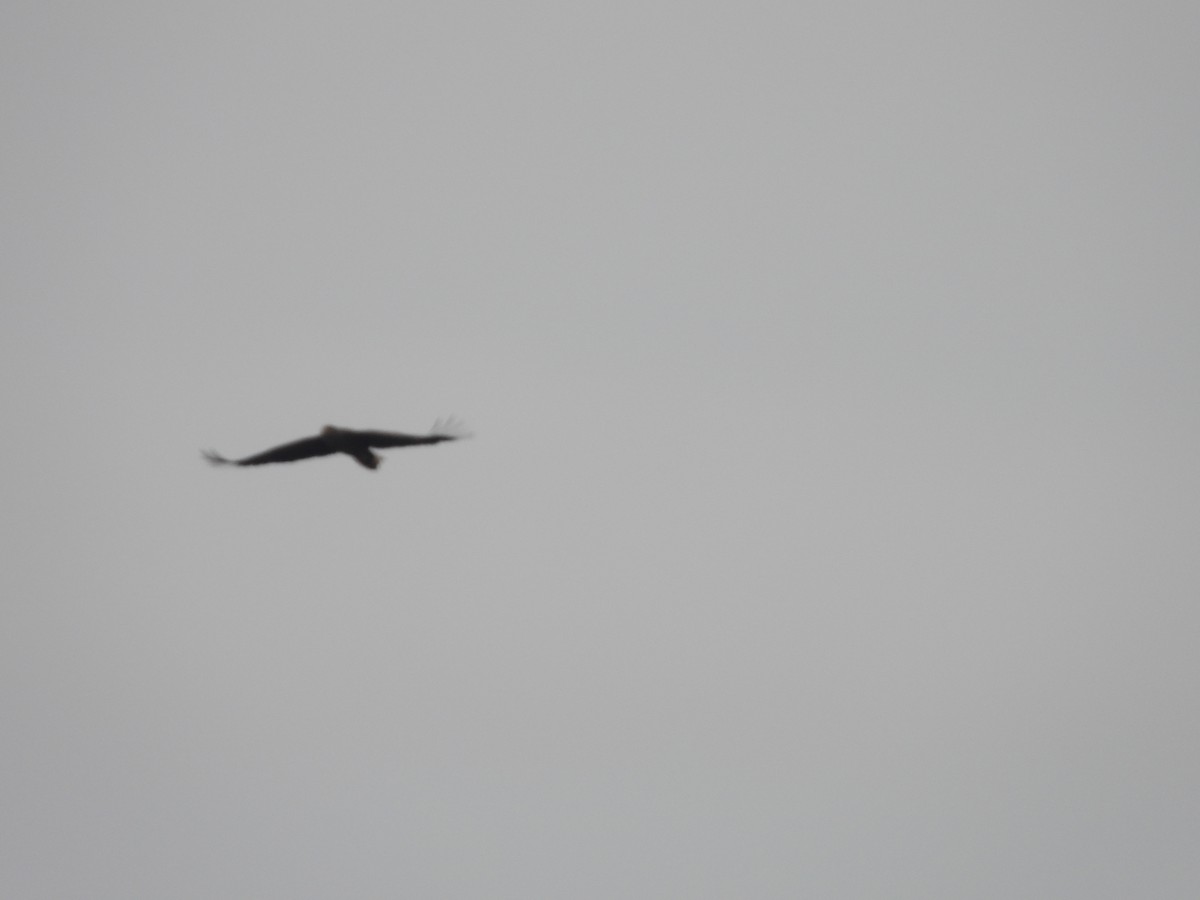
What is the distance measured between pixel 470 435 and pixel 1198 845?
146291 mm

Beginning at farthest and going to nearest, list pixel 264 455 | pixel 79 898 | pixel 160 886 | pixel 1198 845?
pixel 160 886
pixel 79 898
pixel 1198 845
pixel 264 455

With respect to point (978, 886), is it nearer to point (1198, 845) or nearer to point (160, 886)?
point (1198, 845)

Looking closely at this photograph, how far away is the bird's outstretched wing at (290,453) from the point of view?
3300 centimetres

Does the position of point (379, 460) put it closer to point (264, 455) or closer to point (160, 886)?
point (264, 455)

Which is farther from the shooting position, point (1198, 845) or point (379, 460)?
point (1198, 845)

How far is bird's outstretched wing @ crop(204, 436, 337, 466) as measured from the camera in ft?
108

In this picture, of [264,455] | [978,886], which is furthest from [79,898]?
[264,455]

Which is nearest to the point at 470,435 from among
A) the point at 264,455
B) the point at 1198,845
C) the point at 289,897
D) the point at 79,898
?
the point at 264,455

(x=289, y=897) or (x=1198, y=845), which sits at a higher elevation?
(x=1198, y=845)

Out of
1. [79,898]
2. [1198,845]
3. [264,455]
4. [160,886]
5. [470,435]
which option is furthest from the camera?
[160,886]

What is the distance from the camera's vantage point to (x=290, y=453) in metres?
33.6

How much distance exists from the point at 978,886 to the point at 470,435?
180 meters

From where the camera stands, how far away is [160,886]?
7470 inches

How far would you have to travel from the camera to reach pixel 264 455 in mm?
33406
